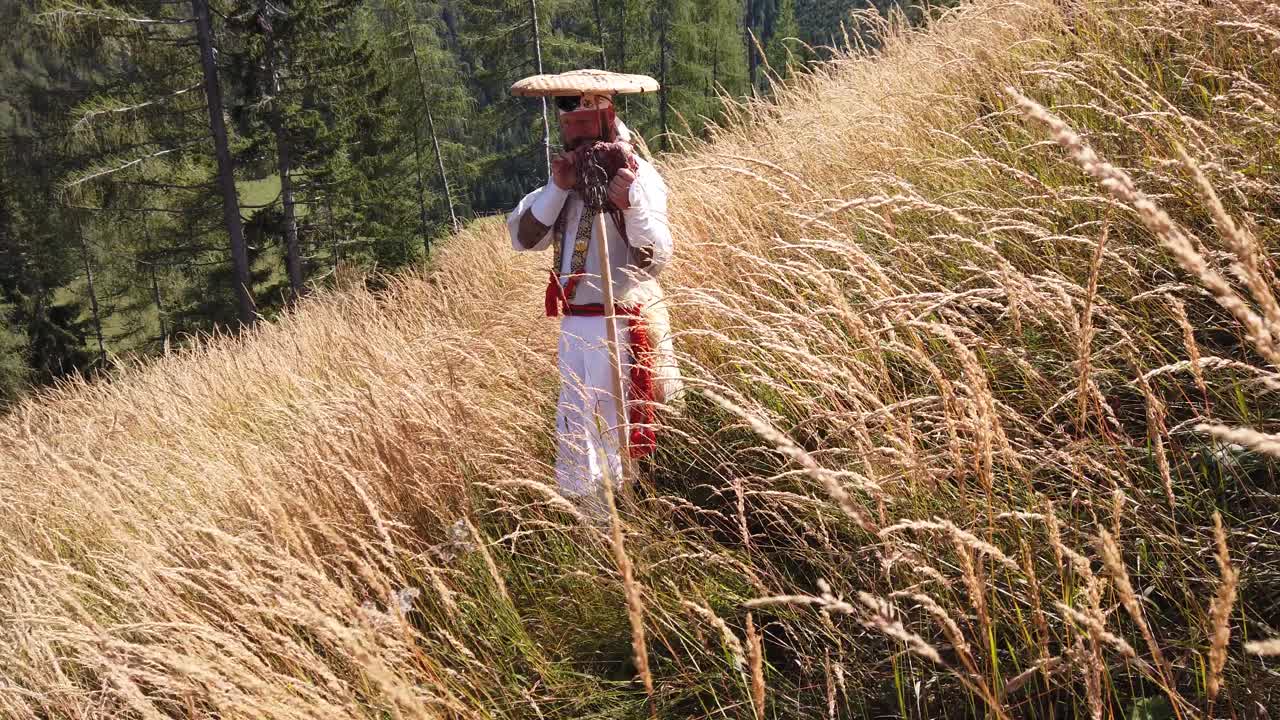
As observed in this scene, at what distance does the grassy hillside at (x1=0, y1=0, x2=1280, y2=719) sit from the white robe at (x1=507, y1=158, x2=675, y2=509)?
0.66 ft

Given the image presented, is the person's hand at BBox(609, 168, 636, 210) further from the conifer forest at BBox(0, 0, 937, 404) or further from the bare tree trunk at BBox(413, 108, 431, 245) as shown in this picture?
the bare tree trunk at BBox(413, 108, 431, 245)

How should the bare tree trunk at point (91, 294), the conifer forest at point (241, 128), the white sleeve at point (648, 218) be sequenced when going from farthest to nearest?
the bare tree trunk at point (91, 294), the conifer forest at point (241, 128), the white sleeve at point (648, 218)

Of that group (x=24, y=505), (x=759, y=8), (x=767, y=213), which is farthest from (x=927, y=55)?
(x=759, y=8)

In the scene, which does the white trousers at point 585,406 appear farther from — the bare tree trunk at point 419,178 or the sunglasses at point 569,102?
the bare tree trunk at point 419,178

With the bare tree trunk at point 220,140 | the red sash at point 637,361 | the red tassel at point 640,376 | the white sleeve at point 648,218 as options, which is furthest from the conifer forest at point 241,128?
the red tassel at point 640,376

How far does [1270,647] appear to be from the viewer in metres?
0.64

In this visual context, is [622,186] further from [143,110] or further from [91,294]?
[91,294]

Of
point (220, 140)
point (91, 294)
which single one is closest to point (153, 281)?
point (91, 294)

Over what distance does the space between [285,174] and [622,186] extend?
18004 millimetres

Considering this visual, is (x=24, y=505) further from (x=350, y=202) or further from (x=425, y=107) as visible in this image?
(x=425, y=107)

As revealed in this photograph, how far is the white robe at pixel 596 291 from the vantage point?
2709 millimetres

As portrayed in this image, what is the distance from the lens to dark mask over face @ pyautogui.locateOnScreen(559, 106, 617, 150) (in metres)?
2.88

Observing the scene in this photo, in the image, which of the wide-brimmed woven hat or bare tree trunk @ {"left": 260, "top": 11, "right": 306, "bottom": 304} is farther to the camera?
bare tree trunk @ {"left": 260, "top": 11, "right": 306, "bottom": 304}

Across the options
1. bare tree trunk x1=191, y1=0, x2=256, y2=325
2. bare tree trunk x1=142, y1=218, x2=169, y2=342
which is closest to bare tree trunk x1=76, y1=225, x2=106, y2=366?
bare tree trunk x1=142, y1=218, x2=169, y2=342
